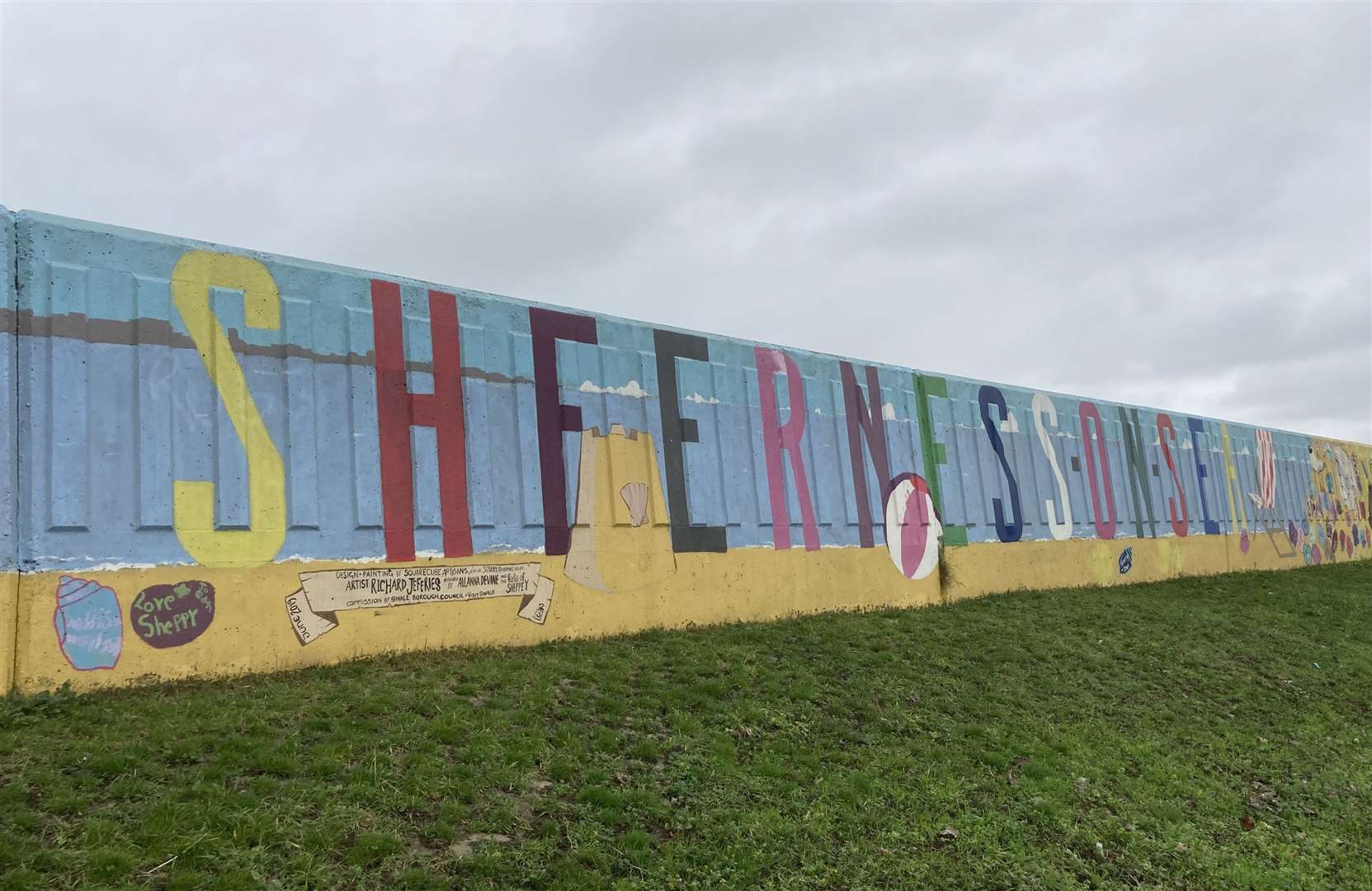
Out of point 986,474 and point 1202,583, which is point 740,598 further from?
point 1202,583

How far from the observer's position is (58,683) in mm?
8008

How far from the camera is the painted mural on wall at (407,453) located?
852 cm

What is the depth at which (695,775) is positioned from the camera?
786 centimetres

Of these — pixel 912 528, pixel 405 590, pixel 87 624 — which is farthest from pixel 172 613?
pixel 912 528

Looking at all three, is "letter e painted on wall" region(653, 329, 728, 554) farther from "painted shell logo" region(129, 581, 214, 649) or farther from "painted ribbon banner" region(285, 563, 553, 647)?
"painted shell logo" region(129, 581, 214, 649)

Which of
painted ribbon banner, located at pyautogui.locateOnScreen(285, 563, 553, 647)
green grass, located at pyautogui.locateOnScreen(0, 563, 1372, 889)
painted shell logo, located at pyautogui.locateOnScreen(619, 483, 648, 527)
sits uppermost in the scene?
painted shell logo, located at pyautogui.locateOnScreen(619, 483, 648, 527)

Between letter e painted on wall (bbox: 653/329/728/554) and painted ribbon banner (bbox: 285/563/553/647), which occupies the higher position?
letter e painted on wall (bbox: 653/329/728/554)

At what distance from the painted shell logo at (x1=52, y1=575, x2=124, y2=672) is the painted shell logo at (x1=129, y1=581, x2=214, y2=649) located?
0.57ft

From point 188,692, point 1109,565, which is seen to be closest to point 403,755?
point 188,692

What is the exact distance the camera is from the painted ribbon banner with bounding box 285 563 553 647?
9.55m

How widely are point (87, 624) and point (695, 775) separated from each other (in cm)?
565

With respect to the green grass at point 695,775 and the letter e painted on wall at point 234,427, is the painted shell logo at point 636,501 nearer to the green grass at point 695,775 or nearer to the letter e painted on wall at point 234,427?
the green grass at point 695,775

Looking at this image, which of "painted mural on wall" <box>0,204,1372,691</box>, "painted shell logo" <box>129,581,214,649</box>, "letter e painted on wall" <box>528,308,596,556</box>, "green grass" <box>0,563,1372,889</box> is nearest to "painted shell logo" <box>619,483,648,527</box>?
"painted mural on wall" <box>0,204,1372,691</box>

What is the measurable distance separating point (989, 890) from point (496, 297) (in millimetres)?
8636
